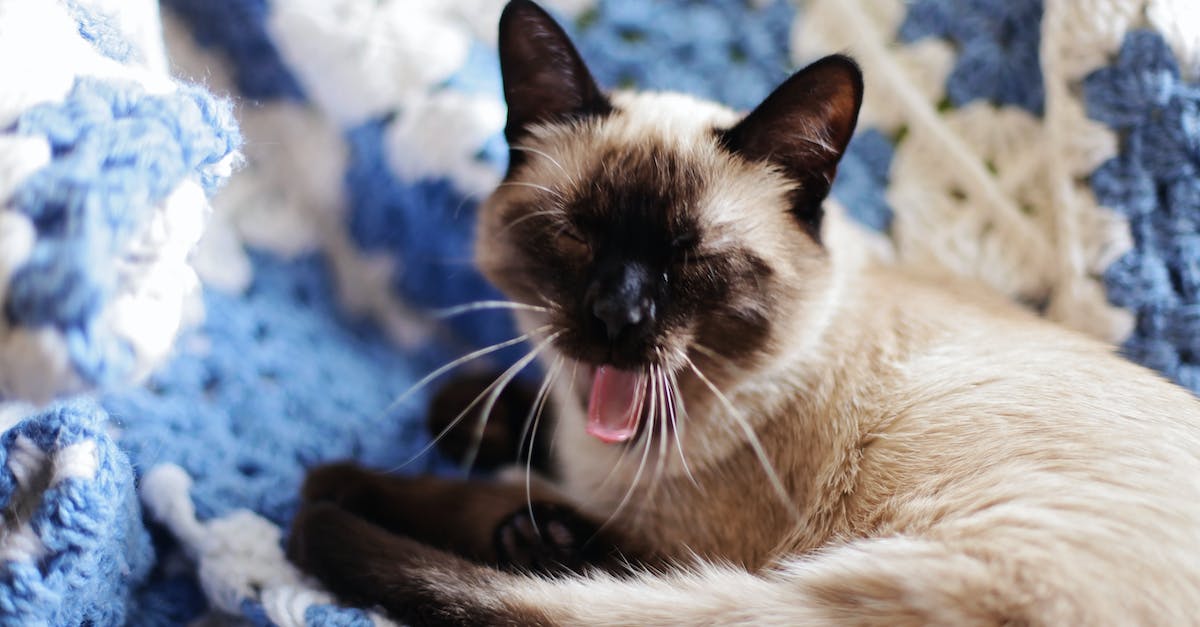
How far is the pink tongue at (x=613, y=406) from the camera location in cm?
98

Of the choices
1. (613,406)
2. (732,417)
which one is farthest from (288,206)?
(732,417)

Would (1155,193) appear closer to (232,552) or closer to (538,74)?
(538,74)

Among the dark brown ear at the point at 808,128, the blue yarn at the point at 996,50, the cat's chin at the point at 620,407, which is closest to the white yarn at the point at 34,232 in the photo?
the cat's chin at the point at 620,407

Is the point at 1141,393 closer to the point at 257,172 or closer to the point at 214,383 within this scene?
the point at 214,383

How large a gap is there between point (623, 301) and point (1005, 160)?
78 cm

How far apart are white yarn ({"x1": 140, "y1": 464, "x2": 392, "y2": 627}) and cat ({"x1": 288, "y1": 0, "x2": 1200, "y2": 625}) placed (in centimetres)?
4

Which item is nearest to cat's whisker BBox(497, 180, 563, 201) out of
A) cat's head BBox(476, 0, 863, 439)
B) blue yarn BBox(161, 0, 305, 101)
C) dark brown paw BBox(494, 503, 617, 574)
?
cat's head BBox(476, 0, 863, 439)

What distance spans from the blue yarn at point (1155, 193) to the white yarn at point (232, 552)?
3.55 feet

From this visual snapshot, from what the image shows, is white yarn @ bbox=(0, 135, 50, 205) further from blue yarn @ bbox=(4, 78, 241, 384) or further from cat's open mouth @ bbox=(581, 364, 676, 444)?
cat's open mouth @ bbox=(581, 364, 676, 444)

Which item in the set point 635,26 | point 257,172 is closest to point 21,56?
point 257,172

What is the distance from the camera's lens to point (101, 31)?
0.88 m

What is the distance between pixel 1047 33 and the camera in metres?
1.19

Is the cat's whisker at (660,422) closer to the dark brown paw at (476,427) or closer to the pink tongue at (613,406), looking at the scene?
the pink tongue at (613,406)

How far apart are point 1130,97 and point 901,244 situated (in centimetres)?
36
